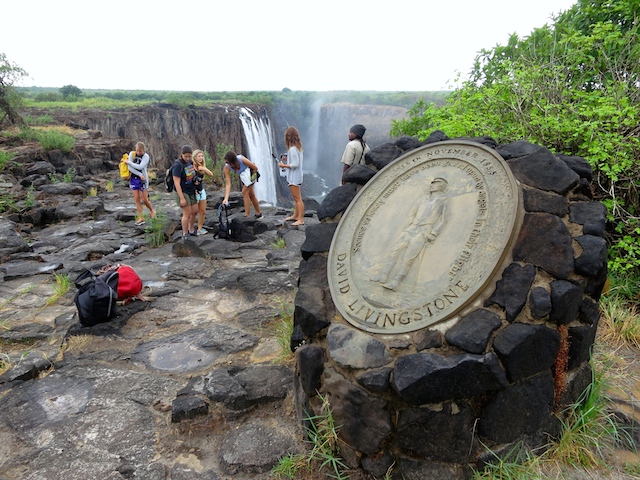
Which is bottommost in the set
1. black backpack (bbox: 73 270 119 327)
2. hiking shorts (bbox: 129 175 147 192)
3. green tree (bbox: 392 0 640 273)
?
black backpack (bbox: 73 270 119 327)

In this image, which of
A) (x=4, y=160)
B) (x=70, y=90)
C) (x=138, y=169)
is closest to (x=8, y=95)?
(x=4, y=160)

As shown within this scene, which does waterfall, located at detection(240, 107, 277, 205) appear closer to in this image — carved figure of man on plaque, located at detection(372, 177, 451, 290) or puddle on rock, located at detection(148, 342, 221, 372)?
puddle on rock, located at detection(148, 342, 221, 372)

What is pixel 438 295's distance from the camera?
2068mm

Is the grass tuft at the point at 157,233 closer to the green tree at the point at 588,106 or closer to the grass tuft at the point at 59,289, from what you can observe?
the grass tuft at the point at 59,289

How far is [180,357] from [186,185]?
3.36 m

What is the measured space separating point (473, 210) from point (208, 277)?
3.18 meters

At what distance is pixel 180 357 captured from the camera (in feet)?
10.1

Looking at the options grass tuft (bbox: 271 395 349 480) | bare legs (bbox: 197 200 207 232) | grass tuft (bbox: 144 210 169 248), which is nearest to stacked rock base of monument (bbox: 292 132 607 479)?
grass tuft (bbox: 271 395 349 480)

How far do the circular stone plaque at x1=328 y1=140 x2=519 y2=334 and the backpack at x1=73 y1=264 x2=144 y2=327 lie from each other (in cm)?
200

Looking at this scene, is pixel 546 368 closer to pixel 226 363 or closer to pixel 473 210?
pixel 473 210

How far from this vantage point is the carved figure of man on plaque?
225cm

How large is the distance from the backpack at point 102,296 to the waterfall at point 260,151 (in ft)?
64.0

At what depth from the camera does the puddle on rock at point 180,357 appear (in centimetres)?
295

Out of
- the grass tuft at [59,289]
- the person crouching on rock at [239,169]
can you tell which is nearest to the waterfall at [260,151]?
the person crouching on rock at [239,169]
